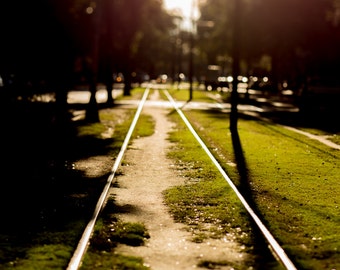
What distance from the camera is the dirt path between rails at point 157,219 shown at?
7.43 m

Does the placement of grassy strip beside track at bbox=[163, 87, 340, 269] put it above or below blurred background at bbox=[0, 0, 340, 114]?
below

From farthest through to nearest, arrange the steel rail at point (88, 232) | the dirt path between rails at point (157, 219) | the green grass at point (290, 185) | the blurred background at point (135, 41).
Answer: the blurred background at point (135, 41) < the green grass at point (290, 185) < the dirt path between rails at point (157, 219) < the steel rail at point (88, 232)

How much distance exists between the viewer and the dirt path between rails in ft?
24.4

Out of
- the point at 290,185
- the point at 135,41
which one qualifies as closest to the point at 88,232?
the point at 290,185

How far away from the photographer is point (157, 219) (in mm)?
9484

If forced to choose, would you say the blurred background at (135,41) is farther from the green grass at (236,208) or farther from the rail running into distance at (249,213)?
the rail running into distance at (249,213)

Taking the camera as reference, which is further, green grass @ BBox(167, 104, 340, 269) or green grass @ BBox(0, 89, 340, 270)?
green grass @ BBox(167, 104, 340, 269)

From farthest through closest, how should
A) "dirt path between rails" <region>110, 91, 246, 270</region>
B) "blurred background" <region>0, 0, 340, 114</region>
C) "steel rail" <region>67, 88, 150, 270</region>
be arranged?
"blurred background" <region>0, 0, 340, 114</region>, "dirt path between rails" <region>110, 91, 246, 270</region>, "steel rail" <region>67, 88, 150, 270</region>

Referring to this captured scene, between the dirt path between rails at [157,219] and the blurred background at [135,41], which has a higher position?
the blurred background at [135,41]

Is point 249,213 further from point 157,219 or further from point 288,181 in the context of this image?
point 288,181

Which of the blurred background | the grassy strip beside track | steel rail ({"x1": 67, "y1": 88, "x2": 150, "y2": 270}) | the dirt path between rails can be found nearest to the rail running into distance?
steel rail ({"x1": 67, "y1": 88, "x2": 150, "y2": 270})

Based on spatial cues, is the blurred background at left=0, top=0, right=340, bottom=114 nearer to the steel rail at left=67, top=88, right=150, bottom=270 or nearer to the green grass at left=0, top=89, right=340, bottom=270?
the green grass at left=0, top=89, right=340, bottom=270

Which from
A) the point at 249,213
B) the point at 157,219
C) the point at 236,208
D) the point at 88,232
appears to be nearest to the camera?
the point at 88,232

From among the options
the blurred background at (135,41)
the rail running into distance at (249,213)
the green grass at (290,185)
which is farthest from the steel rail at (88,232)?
the blurred background at (135,41)
